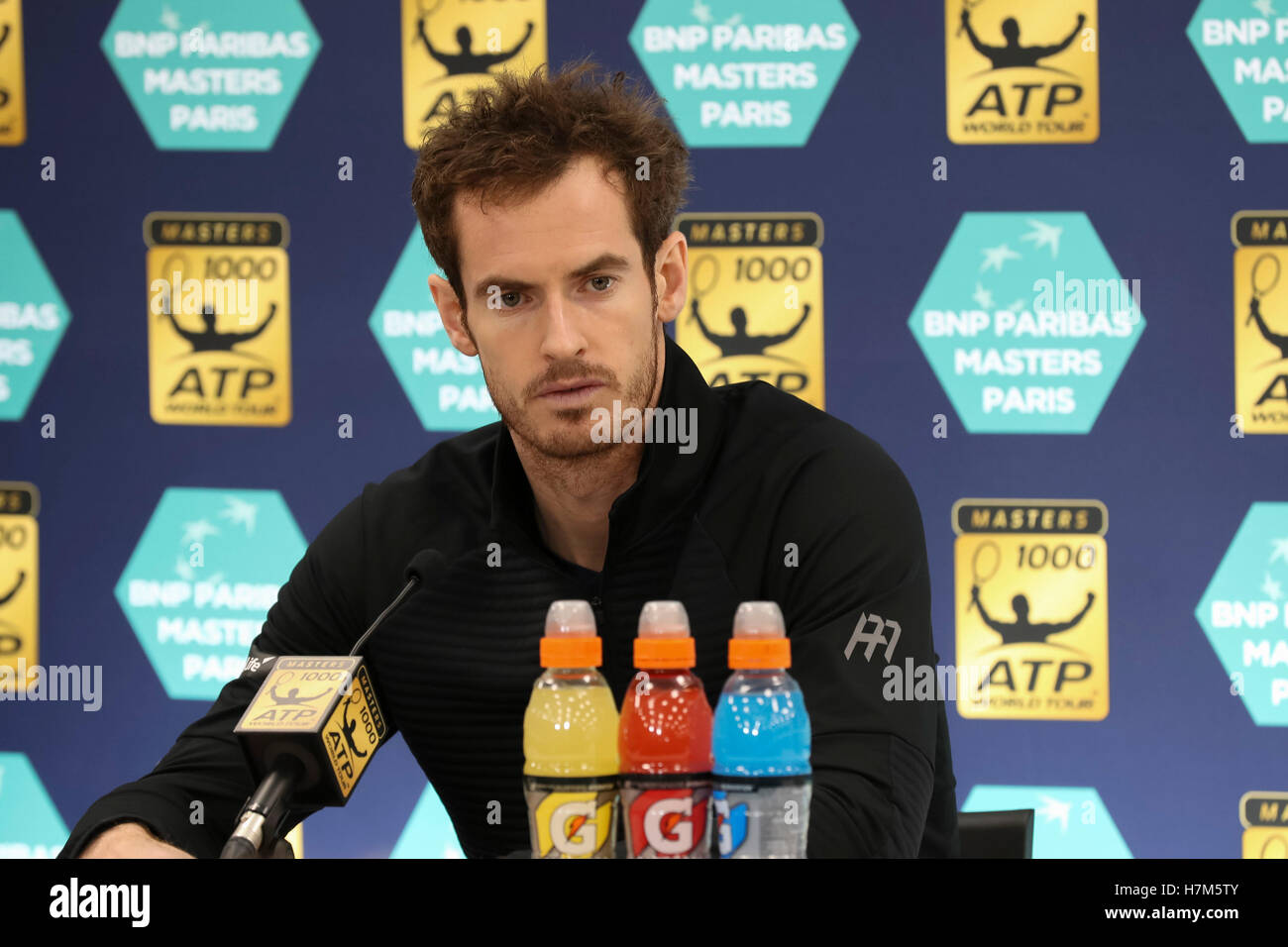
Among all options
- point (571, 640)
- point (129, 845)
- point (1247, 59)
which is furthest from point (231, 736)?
point (1247, 59)

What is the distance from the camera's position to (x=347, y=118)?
2.63 metres

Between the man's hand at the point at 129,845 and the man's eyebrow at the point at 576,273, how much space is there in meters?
0.60

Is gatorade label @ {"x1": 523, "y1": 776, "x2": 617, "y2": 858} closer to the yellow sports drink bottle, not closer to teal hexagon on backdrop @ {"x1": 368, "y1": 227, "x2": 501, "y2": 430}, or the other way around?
the yellow sports drink bottle

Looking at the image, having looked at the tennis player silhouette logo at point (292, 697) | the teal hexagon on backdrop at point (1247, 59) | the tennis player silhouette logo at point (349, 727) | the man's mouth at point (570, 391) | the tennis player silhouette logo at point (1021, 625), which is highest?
the teal hexagon on backdrop at point (1247, 59)

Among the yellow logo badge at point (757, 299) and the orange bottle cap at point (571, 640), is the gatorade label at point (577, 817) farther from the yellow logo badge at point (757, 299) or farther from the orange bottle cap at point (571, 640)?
the yellow logo badge at point (757, 299)

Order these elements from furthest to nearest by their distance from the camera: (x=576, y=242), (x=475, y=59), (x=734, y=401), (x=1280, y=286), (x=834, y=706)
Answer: (x=475, y=59), (x=1280, y=286), (x=734, y=401), (x=576, y=242), (x=834, y=706)

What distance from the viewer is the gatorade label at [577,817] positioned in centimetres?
83

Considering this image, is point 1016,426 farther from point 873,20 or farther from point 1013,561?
point 873,20

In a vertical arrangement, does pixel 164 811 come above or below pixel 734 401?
below

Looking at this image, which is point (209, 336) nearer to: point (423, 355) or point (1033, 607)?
point (423, 355)

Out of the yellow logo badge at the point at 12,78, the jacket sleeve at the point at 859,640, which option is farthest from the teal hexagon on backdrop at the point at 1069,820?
the yellow logo badge at the point at 12,78

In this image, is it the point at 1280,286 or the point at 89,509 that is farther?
the point at 89,509

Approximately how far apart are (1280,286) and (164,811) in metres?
2.13

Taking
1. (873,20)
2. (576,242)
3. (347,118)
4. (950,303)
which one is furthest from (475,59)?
(576,242)
